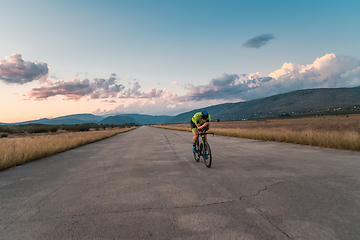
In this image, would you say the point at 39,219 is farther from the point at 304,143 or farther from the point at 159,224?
the point at 304,143

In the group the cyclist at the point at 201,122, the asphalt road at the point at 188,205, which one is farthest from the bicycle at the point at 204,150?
the asphalt road at the point at 188,205

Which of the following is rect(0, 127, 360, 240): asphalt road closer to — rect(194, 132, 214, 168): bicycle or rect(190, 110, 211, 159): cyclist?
rect(194, 132, 214, 168): bicycle

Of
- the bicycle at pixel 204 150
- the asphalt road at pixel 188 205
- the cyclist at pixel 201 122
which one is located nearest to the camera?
the asphalt road at pixel 188 205

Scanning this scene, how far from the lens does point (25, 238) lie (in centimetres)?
261

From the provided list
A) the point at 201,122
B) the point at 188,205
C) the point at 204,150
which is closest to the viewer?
the point at 188,205

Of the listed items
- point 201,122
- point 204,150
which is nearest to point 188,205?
point 204,150

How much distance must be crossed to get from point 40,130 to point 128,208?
169 ft

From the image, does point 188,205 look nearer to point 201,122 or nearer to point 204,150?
point 204,150

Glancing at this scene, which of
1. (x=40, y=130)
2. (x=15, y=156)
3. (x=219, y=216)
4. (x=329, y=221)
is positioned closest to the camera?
(x=329, y=221)

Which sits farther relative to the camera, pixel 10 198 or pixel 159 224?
pixel 10 198

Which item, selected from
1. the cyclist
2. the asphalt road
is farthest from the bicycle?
the asphalt road

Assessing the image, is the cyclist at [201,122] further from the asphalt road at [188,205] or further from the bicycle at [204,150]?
the asphalt road at [188,205]

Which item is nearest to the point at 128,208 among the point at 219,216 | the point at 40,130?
the point at 219,216

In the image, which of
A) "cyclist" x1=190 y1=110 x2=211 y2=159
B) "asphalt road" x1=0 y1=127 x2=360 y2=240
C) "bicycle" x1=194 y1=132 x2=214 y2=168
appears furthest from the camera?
"cyclist" x1=190 y1=110 x2=211 y2=159
